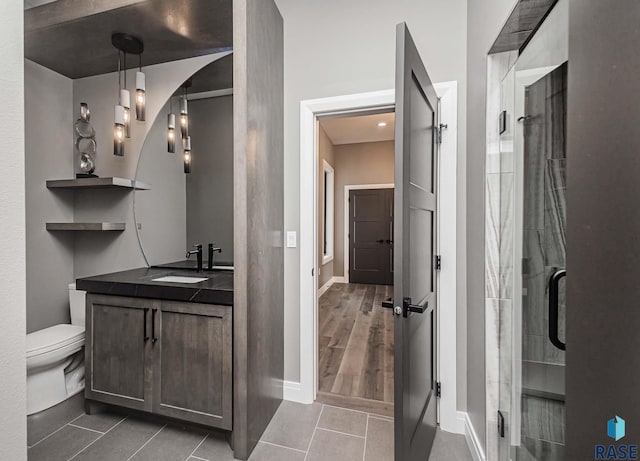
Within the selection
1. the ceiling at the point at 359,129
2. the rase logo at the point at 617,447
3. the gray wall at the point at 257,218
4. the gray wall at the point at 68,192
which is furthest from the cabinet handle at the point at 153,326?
the ceiling at the point at 359,129

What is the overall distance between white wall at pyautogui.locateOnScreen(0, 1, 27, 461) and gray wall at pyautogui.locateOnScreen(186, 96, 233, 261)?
163 cm

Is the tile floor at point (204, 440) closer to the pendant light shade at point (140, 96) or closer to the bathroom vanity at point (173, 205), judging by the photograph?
the bathroom vanity at point (173, 205)

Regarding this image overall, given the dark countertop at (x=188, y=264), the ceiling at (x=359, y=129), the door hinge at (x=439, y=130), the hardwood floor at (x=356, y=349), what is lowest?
the hardwood floor at (x=356, y=349)

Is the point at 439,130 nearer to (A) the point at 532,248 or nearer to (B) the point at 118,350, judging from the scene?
(A) the point at 532,248

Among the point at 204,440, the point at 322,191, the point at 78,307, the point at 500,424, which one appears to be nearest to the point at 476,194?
the point at 500,424

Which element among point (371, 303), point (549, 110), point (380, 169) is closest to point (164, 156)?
point (549, 110)

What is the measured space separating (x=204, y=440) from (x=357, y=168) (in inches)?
221

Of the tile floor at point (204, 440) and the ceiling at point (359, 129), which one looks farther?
the ceiling at point (359, 129)

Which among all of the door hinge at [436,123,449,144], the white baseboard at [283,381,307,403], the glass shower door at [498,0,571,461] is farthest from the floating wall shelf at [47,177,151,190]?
the glass shower door at [498,0,571,461]

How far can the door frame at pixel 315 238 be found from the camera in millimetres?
1902

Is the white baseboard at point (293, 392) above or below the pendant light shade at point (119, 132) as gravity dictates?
below

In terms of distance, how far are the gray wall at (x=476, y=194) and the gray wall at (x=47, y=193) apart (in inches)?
133

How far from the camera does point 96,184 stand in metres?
2.46

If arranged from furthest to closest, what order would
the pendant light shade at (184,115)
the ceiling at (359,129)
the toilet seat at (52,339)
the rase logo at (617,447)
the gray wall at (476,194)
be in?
1. the ceiling at (359,129)
2. the pendant light shade at (184,115)
3. the toilet seat at (52,339)
4. the gray wall at (476,194)
5. the rase logo at (617,447)
